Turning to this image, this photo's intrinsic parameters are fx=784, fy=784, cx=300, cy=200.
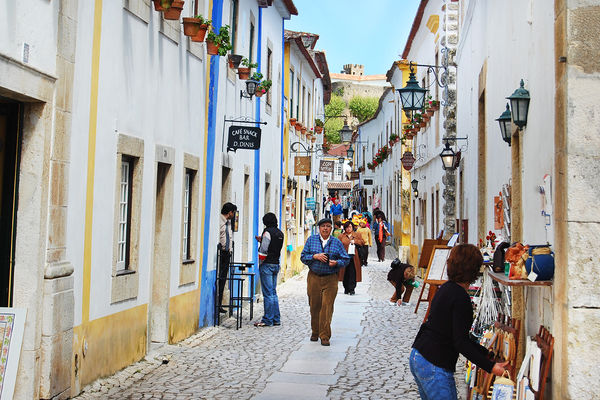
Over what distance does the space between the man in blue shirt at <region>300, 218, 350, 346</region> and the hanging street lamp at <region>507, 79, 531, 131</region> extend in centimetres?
425

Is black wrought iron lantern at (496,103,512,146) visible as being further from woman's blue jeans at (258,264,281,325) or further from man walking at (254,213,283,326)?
woman's blue jeans at (258,264,281,325)

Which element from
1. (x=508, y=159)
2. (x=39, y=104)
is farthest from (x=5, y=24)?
(x=508, y=159)

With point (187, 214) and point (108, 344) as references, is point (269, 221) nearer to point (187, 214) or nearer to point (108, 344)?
point (187, 214)

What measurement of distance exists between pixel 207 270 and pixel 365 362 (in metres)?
3.78

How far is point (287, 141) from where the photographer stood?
2308cm

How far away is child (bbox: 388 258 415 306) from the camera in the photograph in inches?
625

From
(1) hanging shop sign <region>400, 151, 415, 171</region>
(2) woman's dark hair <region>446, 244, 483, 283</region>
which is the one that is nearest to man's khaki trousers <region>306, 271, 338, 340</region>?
(2) woman's dark hair <region>446, 244, 483, 283</region>

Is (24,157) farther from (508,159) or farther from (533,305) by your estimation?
(508,159)

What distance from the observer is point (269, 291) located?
41.9 ft

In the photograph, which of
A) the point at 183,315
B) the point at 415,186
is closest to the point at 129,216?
the point at 183,315

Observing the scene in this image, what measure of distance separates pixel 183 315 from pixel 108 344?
3.01 m

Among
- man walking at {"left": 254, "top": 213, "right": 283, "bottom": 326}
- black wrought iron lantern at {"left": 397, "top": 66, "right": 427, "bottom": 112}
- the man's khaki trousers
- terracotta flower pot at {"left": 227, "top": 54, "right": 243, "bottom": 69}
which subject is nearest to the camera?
the man's khaki trousers

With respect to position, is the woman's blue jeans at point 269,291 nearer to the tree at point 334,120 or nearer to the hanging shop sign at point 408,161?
the hanging shop sign at point 408,161

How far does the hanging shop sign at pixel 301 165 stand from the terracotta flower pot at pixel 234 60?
32.5 feet
